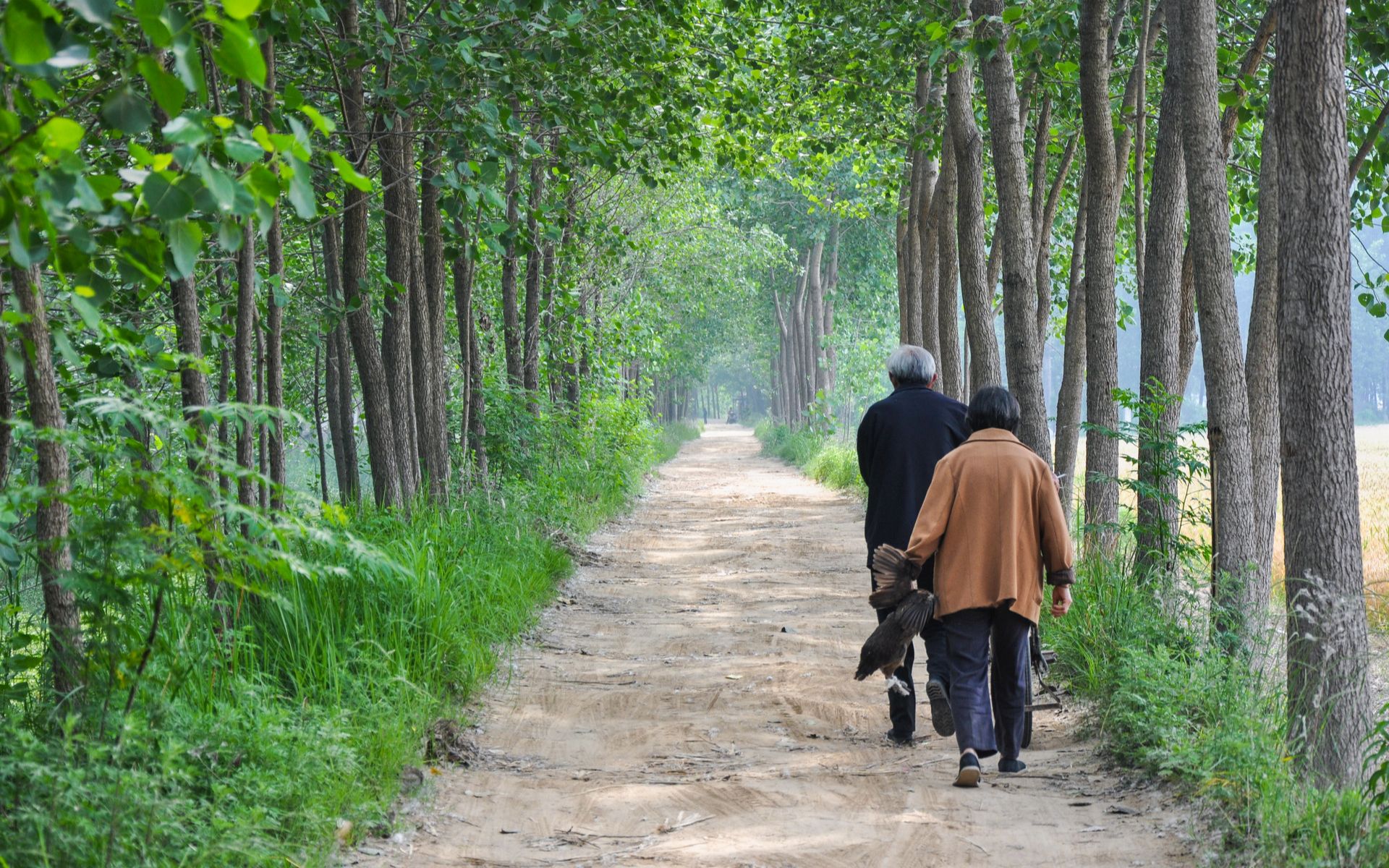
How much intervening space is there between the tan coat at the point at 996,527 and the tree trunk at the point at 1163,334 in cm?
182

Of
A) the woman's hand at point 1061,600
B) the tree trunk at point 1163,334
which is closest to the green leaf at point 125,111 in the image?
the woman's hand at point 1061,600

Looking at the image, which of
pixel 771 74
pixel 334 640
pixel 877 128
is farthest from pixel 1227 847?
pixel 877 128

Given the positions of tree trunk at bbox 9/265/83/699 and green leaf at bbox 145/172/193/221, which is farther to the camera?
tree trunk at bbox 9/265/83/699

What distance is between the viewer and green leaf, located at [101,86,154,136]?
2977mm

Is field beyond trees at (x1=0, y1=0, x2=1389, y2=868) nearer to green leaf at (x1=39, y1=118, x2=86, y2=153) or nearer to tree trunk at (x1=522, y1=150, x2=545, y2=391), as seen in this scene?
green leaf at (x1=39, y1=118, x2=86, y2=153)

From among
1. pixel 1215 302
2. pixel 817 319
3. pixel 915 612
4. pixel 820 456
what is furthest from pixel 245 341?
pixel 817 319

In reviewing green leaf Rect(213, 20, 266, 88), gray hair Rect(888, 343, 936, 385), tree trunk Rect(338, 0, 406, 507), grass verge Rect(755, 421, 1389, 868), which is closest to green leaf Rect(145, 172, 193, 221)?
green leaf Rect(213, 20, 266, 88)

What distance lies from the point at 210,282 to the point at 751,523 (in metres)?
8.79

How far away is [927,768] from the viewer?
5785mm

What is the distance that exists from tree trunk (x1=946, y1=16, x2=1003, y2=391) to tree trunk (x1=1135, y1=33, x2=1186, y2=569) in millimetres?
2543

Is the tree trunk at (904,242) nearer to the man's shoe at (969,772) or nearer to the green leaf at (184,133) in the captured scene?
the man's shoe at (969,772)

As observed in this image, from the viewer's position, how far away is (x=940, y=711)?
5797mm

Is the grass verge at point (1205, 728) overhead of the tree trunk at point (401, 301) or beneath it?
beneath

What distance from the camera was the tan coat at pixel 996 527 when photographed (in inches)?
221
